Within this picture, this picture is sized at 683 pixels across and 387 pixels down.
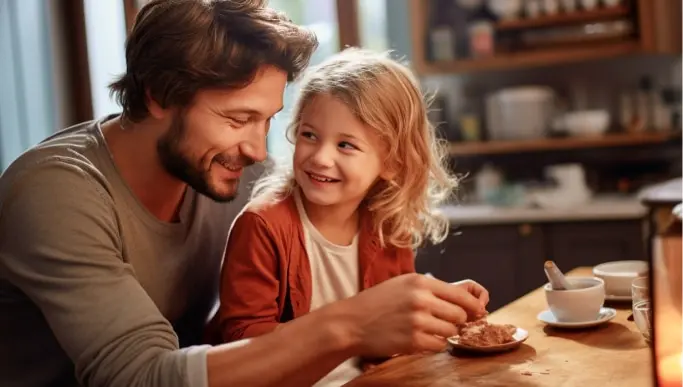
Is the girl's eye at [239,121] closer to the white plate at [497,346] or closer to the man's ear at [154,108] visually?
the man's ear at [154,108]

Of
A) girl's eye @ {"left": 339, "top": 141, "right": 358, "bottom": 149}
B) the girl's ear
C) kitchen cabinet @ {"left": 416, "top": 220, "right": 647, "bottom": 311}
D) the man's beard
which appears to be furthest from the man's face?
kitchen cabinet @ {"left": 416, "top": 220, "right": 647, "bottom": 311}

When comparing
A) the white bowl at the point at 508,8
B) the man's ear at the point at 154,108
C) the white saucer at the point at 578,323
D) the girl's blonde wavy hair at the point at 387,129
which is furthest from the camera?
the white bowl at the point at 508,8

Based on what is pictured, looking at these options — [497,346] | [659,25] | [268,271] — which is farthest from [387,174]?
[659,25]

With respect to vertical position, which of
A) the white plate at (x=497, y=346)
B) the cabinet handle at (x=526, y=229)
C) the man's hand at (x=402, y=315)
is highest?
the man's hand at (x=402, y=315)

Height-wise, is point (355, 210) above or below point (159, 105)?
below

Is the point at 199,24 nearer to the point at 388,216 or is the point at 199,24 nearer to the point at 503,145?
the point at 388,216

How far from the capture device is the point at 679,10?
12.2 ft

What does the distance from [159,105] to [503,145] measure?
2.64 meters

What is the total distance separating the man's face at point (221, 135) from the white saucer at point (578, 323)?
0.57m

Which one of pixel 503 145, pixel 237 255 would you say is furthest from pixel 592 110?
pixel 237 255

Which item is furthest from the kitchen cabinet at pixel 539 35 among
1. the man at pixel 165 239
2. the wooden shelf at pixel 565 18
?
the man at pixel 165 239

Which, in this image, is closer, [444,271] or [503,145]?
[444,271]

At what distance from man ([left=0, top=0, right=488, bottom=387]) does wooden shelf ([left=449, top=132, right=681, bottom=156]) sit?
238 cm

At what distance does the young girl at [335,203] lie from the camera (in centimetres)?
158
